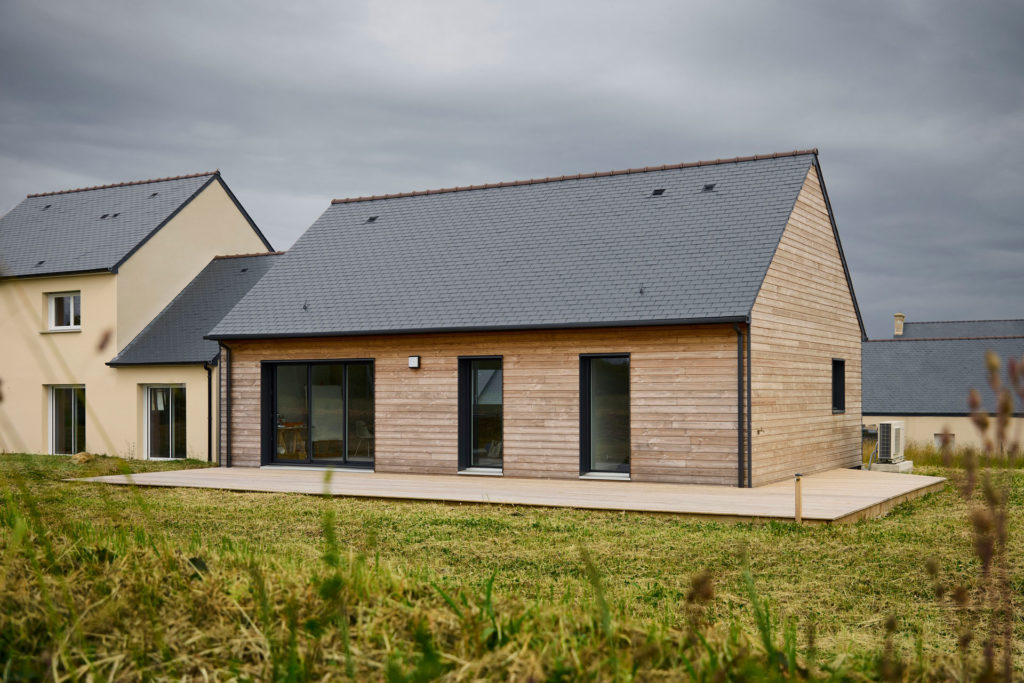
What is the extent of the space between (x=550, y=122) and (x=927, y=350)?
969 inches

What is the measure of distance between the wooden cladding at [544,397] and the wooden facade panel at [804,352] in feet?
2.16

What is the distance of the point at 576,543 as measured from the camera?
829 centimetres

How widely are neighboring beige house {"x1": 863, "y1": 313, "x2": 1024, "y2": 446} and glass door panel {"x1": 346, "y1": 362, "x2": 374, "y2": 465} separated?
983 inches

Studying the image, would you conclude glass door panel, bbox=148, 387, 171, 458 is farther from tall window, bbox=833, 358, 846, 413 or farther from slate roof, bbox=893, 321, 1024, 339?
slate roof, bbox=893, 321, 1024, 339

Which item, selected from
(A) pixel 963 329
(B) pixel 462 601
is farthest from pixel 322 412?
(A) pixel 963 329

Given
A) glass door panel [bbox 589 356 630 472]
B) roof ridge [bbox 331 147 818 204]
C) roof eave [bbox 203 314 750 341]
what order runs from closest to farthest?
1. roof eave [bbox 203 314 750 341]
2. glass door panel [bbox 589 356 630 472]
3. roof ridge [bbox 331 147 818 204]

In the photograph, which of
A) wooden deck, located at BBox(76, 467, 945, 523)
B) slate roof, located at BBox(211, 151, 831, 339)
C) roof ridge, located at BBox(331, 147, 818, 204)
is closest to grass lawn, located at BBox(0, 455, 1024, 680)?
wooden deck, located at BBox(76, 467, 945, 523)

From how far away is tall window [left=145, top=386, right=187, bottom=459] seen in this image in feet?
61.4

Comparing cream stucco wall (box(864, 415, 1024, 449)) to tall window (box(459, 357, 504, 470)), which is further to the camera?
cream stucco wall (box(864, 415, 1024, 449))

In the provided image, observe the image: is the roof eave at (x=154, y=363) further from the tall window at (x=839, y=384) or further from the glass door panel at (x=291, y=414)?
the tall window at (x=839, y=384)

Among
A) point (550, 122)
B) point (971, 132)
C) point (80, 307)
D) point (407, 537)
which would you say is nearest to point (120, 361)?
point (80, 307)

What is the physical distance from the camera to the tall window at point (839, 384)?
16453 mm

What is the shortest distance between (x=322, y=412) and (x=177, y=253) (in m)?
7.05

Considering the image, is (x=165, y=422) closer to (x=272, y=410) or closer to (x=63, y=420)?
(x=63, y=420)
